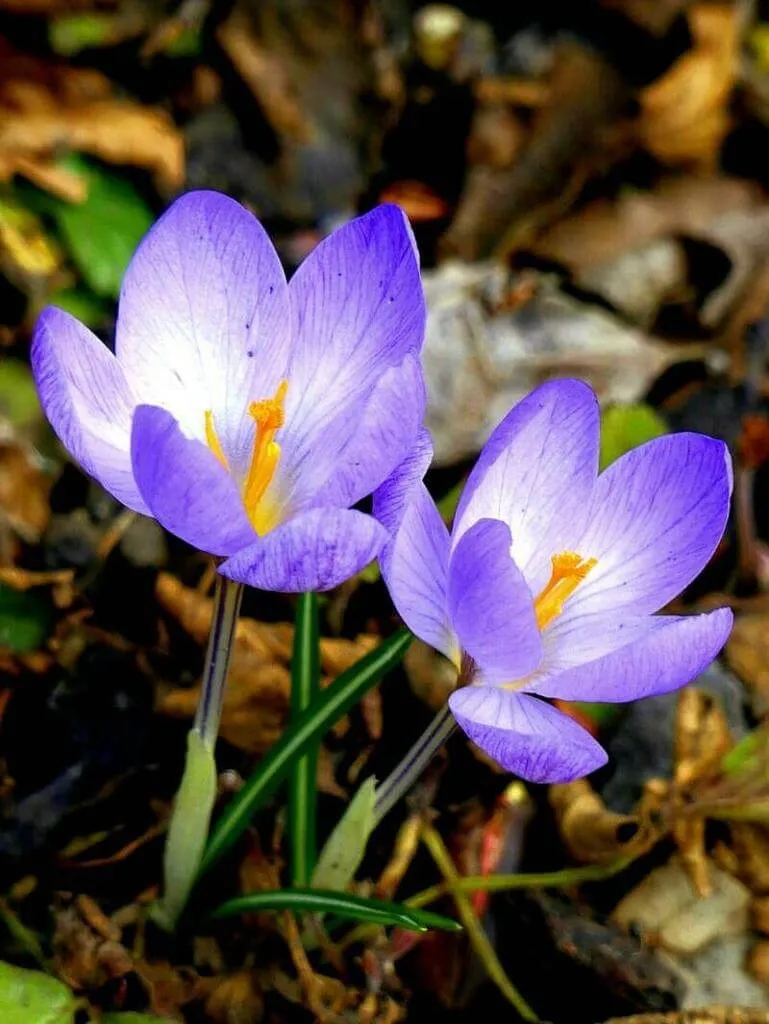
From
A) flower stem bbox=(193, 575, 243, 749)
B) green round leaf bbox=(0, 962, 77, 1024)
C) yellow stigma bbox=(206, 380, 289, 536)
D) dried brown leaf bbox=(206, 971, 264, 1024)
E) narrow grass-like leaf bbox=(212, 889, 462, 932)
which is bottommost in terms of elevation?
dried brown leaf bbox=(206, 971, 264, 1024)

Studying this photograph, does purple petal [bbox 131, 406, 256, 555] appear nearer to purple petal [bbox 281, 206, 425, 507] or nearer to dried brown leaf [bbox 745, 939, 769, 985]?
purple petal [bbox 281, 206, 425, 507]

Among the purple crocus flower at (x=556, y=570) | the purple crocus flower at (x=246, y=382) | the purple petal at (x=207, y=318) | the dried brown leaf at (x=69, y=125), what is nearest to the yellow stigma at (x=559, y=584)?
the purple crocus flower at (x=556, y=570)

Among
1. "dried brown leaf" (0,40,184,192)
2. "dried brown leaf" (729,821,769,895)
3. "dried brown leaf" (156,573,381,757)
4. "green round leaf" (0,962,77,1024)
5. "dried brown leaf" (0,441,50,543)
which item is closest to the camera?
"green round leaf" (0,962,77,1024)

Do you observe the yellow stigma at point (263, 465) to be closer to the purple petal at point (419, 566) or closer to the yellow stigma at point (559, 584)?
the purple petal at point (419, 566)

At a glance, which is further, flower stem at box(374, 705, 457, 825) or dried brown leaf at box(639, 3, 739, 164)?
dried brown leaf at box(639, 3, 739, 164)

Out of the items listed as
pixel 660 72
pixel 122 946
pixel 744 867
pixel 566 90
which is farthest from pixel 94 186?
pixel 744 867

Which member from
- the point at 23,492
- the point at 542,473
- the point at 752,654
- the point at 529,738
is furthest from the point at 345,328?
the point at 752,654

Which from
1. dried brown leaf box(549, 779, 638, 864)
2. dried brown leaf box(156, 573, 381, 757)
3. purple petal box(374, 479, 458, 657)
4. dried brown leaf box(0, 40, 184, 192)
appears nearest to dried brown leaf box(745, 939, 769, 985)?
dried brown leaf box(549, 779, 638, 864)
